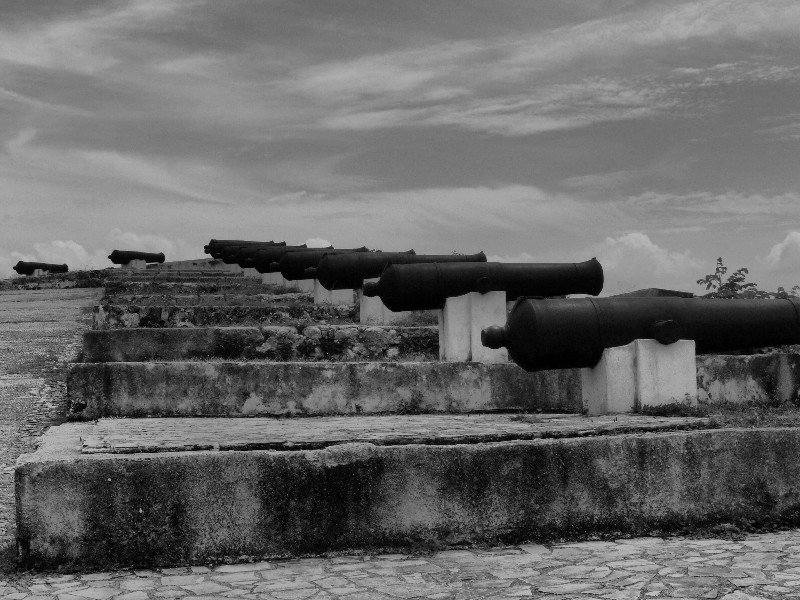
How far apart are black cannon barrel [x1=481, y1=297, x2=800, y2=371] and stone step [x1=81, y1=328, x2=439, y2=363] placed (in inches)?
131

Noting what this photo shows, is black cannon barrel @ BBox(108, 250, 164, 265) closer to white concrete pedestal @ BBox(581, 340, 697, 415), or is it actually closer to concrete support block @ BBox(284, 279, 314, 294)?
concrete support block @ BBox(284, 279, 314, 294)

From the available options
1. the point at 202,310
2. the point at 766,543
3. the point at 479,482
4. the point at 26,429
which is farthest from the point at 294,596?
the point at 202,310

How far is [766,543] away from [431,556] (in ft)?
6.31

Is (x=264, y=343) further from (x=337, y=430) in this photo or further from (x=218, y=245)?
(x=218, y=245)

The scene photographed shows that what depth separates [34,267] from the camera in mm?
36219

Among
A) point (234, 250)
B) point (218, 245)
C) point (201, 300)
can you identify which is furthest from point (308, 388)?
point (218, 245)

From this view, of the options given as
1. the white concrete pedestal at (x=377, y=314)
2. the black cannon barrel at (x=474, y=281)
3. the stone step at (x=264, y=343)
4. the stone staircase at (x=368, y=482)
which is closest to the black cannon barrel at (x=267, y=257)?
the white concrete pedestal at (x=377, y=314)

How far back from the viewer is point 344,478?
17.2ft

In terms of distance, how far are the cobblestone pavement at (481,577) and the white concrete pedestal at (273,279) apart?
14978 mm

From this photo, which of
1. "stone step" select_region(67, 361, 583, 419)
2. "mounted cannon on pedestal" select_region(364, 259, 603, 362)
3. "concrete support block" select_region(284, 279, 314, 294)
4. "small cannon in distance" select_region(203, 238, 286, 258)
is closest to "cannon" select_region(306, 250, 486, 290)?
"mounted cannon on pedestal" select_region(364, 259, 603, 362)

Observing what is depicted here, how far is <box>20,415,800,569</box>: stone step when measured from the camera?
4.93m

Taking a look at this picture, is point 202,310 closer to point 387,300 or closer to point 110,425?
point 387,300

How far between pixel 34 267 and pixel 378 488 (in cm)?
3375

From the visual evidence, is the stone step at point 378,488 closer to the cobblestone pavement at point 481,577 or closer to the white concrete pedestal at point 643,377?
the cobblestone pavement at point 481,577
